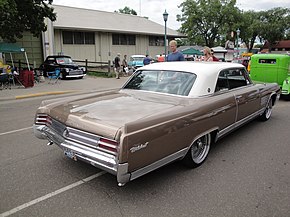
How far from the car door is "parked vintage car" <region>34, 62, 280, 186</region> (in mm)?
19

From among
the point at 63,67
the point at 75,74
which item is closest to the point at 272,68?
the point at 75,74

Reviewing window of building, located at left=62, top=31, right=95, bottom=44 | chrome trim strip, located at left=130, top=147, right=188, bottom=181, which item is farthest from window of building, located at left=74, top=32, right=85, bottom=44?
chrome trim strip, located at left=130, top=147, right=188, bottom=181

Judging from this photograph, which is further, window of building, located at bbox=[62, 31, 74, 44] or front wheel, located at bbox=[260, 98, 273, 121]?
window of building, located at bbox=[62, 31, 74, 44]

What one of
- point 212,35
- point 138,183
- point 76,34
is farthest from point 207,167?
point 212,35

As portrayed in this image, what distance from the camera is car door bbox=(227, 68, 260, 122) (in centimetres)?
455

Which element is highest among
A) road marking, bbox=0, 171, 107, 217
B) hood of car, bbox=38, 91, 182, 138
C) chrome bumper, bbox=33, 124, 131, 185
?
hood of car, bbox=38, 91, 182, 138

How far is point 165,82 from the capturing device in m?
4.12

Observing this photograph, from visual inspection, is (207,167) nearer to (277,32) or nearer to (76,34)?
(76,34)

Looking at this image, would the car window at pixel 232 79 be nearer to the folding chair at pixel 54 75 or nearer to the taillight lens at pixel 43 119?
the taillight lens at pixel 43 119

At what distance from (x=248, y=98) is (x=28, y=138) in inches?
168

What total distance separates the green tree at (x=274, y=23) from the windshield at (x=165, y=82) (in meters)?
58.5

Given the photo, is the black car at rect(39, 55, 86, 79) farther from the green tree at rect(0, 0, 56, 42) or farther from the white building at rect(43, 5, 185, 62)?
the white building at rect(43, 5, 185, 62)

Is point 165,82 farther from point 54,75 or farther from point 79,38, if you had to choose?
point 79,38

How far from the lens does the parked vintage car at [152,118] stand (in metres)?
2.63
